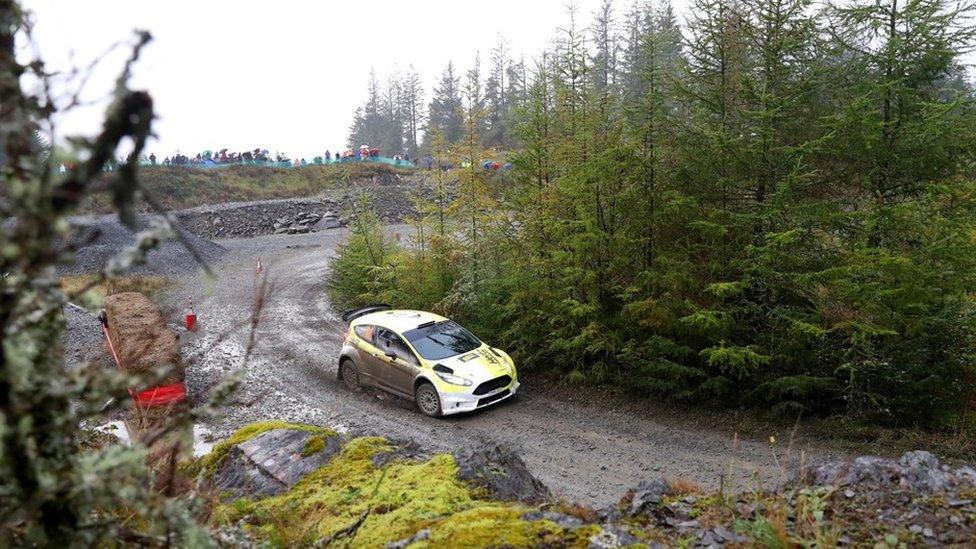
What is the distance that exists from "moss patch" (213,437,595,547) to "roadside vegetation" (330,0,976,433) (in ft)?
20.5

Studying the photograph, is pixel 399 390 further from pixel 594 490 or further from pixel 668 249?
pixel 668 249

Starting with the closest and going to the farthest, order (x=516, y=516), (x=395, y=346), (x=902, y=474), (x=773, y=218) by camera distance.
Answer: (x=516, y=516) < (x=902, y=474) < (x=773, y=218) < (x=395, y=346)

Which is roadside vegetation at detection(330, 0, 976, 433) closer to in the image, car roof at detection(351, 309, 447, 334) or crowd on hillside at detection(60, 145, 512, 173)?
car roof at detection(351, 309, 447, 334)

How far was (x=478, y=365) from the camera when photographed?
39.1 ft

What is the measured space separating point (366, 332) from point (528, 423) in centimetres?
420

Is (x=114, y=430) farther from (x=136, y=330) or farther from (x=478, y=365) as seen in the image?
(x=478, y=365)

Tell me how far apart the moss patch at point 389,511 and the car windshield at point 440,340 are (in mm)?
5385

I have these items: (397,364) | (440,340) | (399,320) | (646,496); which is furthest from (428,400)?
(646,496)

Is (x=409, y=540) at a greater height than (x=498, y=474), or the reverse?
(x=409, y=540)

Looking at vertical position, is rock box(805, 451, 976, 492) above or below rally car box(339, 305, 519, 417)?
above

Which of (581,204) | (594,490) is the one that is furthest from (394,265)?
(594,490)

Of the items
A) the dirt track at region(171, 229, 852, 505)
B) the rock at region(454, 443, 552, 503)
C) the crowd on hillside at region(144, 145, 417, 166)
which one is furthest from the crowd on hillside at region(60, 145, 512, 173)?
the rock at region(454, 443, 552, 503)

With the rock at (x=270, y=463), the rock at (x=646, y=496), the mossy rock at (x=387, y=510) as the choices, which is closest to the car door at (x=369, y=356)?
the rock at (x=270, y=463)

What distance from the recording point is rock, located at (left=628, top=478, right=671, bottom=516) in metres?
4.88
